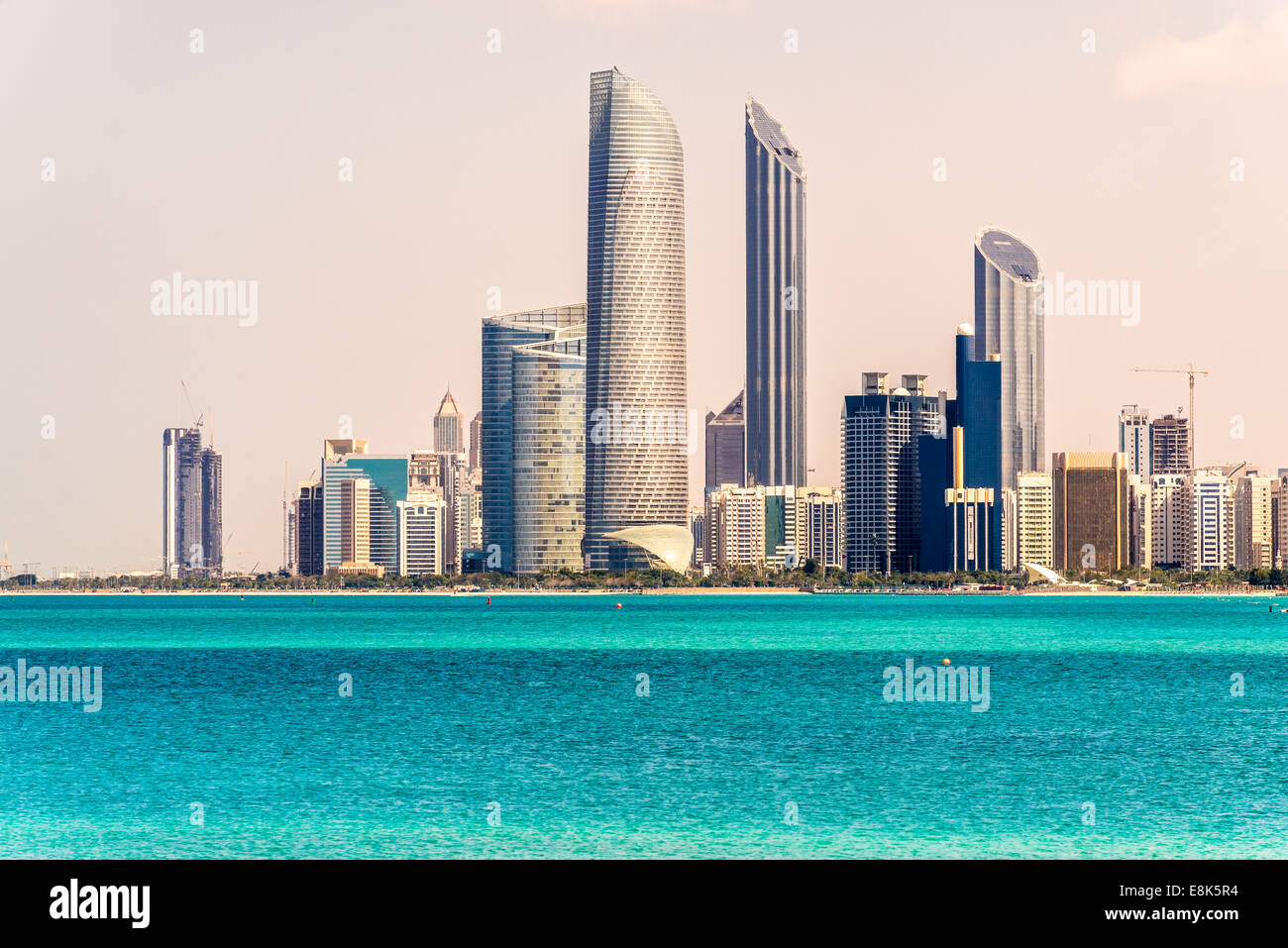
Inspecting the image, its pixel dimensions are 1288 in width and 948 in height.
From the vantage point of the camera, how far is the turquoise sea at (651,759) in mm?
26656

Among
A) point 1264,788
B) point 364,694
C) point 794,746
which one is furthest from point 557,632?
point 1264,788

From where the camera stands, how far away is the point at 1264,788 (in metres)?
31.9

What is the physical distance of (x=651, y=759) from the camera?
120ft

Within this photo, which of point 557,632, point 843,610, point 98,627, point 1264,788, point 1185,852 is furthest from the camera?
point 843,610

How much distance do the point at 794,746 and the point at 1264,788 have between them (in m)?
11.2

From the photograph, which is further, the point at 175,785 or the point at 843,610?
the point at 843,610

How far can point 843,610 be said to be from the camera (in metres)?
164

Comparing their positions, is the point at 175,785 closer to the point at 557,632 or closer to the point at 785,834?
the point at 785,834

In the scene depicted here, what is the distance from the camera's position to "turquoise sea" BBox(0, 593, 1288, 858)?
1049 inches

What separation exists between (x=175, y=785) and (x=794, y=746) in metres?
14.5
